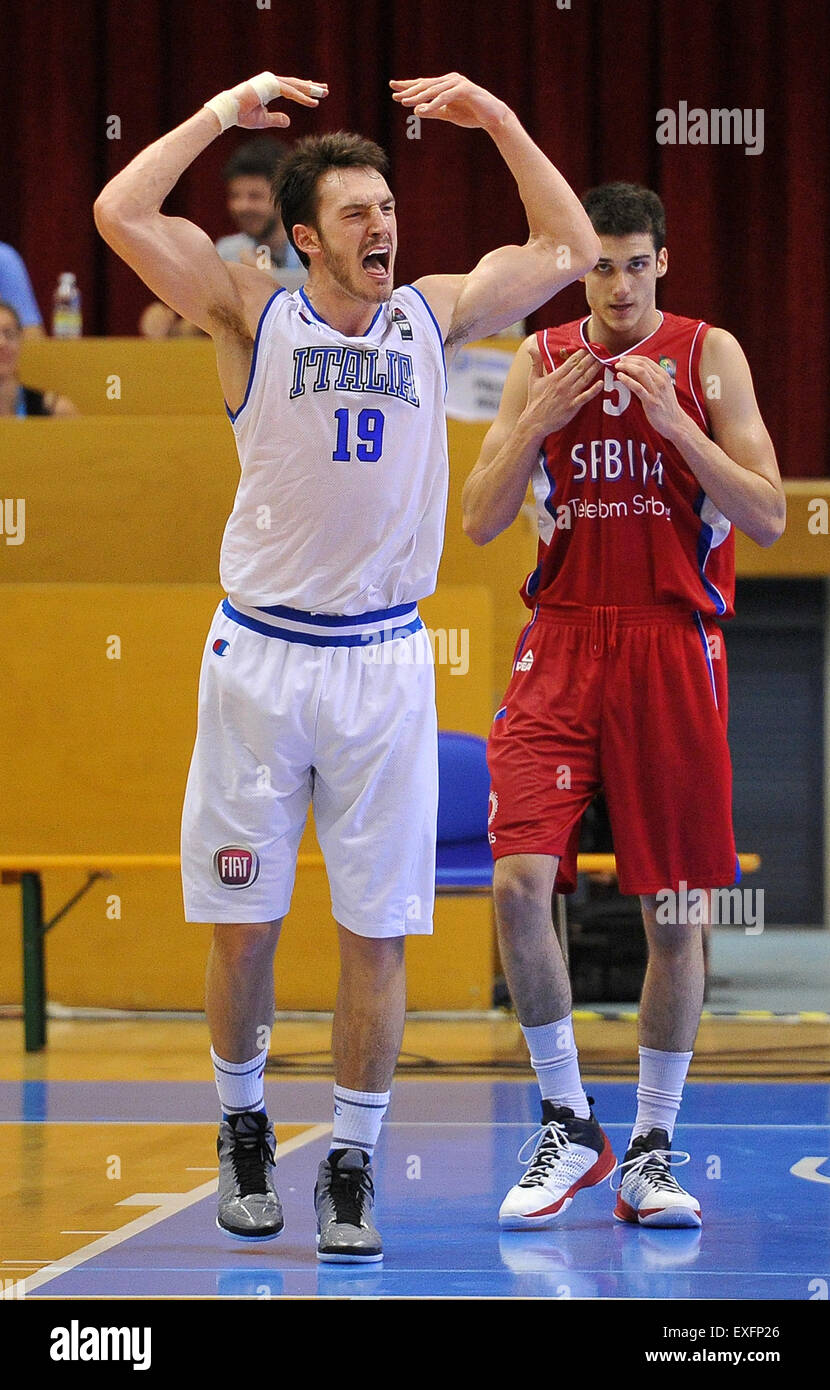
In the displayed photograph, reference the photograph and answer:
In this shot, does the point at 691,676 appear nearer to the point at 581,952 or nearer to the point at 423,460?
the point at 423,460

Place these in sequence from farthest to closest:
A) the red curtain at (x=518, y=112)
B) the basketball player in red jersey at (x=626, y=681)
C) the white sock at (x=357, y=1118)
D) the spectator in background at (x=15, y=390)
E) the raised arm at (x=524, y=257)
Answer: the red curtain at (x=518, y=112), the spectator in background at (x=15, y=390), the basketball player in red jersey at (x=626, y=681), the raised arm at (x=524, y=257), the white sock at (x=357, y=1118)

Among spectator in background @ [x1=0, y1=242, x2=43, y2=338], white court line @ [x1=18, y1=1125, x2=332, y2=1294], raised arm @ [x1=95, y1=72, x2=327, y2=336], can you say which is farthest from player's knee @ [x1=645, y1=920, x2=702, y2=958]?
spectator in background @ [x1=0, y1=242, x2=43, y2=338]

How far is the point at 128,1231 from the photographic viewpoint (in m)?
3.72

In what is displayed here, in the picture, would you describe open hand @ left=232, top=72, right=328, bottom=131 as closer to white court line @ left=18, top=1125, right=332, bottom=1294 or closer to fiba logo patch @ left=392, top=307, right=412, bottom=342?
fiba logo patch @ left=392, top=307, right=412, bottom=342

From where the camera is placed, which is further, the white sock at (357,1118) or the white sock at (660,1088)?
the white sock at (660,1088)

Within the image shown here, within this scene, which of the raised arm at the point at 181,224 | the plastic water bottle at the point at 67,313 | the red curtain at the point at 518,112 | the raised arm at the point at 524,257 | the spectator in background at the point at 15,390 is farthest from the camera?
the red curtain at the point at 518,112

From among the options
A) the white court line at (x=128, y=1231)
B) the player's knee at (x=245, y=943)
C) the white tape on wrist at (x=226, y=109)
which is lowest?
the white court line at (x=128, y=1231)

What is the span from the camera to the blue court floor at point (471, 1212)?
321cm

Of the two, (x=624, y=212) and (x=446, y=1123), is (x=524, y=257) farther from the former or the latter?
(x=446, y=1123)

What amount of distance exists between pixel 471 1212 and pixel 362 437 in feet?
5.43

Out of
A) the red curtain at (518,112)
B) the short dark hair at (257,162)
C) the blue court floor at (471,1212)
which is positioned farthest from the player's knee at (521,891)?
the red curtain at (518,112)

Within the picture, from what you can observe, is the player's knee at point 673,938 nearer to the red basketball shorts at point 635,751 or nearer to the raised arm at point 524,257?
the red basketball shorts at point 635,751

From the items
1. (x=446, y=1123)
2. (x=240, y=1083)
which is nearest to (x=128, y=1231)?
(x=240, y=1083)

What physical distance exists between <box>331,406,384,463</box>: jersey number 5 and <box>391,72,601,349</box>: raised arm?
0.99ft
